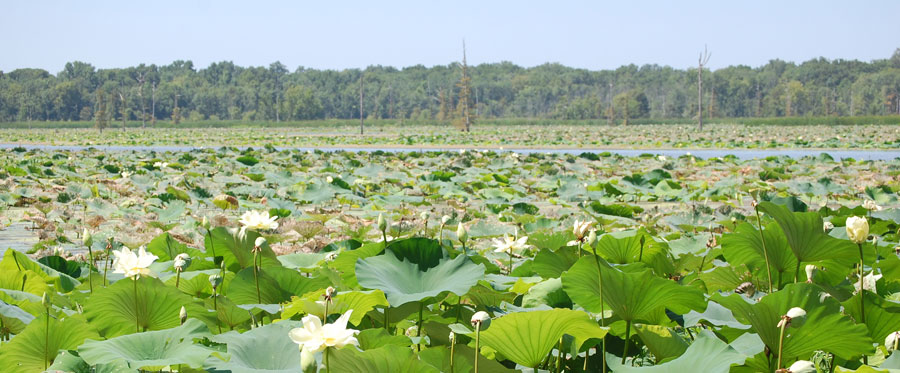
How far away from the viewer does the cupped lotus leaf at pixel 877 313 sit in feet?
4.40

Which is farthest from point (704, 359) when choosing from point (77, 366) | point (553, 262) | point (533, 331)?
point (77, 366)

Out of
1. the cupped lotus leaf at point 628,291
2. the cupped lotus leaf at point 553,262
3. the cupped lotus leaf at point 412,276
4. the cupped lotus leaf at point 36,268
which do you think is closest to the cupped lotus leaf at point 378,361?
the cupped lotus leaf at point 412,276

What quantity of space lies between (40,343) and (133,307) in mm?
192

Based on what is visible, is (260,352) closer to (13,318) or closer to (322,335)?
(322,335)

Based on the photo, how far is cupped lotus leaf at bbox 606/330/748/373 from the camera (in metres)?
1.00

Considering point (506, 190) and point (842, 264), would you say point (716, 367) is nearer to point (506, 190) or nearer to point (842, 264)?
point (842, 264)

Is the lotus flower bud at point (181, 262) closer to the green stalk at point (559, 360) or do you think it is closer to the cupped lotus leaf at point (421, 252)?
the cupped lotus leaf at point (421, 252)

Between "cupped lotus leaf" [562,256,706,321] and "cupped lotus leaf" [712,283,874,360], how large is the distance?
3.3 inches

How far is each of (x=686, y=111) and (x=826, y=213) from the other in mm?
82849

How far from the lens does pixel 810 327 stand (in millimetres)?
1194

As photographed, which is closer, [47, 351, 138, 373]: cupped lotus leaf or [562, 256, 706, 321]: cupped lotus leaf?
[47, 351, 138, 373]: cupped lotus leaf

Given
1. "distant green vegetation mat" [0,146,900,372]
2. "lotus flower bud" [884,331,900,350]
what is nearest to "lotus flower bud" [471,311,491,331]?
"distant green vegetation mat" [0,146,900,372]

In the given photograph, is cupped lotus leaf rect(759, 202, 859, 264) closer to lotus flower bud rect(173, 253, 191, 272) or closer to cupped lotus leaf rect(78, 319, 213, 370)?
cupped lotus leaf rect(78, 319, 213, 370)

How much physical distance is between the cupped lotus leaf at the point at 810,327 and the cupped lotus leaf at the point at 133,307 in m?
1.03
